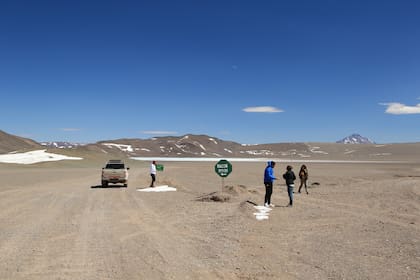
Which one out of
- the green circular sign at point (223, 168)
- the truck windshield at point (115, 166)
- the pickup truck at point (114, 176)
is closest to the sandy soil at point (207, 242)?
the green circular sign at point (223, 168)

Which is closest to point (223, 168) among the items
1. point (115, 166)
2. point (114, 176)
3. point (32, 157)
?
point (114, 176)

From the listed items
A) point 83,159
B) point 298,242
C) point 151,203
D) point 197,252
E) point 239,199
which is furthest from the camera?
point 83,159

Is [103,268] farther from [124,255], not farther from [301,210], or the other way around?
[301,210]

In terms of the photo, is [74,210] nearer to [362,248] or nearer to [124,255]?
[124,255]

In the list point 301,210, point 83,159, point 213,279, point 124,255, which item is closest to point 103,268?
point 124,255

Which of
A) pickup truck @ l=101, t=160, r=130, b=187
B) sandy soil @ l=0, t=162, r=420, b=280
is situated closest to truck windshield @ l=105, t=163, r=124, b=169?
pickup truck @ l=101, t=160, r=130, b=187

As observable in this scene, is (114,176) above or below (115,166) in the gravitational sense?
below

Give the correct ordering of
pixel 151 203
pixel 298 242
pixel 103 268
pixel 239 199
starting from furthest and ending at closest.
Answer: pixel 239 199 < pixel 151 203 < pixel 298 242 < pixel 103 268

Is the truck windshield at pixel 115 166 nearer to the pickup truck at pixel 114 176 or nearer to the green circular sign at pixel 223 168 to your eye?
the pickup truck at pixel 114 176

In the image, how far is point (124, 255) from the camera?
31.4 ft

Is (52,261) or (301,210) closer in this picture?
(52,261)

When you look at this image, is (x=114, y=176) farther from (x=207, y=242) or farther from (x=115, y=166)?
(x=207, y=242)

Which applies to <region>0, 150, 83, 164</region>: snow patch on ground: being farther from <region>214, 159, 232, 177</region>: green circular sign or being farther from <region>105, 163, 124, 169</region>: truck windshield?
<region>214, 159, 232, 177</region>: green circular sign

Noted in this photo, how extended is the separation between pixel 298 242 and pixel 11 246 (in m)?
6.25
